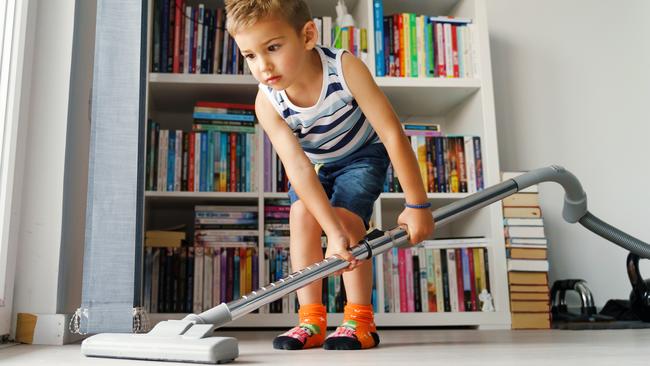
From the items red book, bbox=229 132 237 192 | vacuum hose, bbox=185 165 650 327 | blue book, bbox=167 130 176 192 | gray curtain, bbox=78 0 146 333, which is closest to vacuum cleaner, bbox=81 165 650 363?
vacuum hose, bbox=185 165 650 327

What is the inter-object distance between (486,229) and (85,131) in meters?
1.34

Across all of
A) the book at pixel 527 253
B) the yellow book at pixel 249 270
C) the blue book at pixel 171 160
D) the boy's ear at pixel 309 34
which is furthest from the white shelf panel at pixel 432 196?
the boy's ear at pixel 309 34

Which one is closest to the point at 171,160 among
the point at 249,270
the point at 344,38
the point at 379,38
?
the point at 249,270

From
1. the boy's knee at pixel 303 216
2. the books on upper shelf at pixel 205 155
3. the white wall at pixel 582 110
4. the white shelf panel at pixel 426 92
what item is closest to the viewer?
the boy's knee at pixel 303 216

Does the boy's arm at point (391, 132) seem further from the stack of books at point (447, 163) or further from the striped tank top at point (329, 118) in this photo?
the stack of books at point (447, 163)

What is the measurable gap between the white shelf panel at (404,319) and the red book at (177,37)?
85cm

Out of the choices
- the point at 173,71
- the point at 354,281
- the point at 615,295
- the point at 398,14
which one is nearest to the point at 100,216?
the point at 354,281

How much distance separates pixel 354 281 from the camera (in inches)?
52.2

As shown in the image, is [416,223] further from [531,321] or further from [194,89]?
[194,89]

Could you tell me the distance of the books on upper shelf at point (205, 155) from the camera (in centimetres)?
207

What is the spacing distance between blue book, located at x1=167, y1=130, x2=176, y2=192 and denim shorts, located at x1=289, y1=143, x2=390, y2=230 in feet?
2.57

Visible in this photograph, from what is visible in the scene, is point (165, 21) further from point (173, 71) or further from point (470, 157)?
point (470, 157)

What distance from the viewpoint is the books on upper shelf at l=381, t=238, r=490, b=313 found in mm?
2062

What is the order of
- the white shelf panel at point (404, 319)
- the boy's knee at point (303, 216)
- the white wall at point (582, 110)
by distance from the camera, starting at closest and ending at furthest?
the boy's knee at point (303, 216) → the white shelf panel at point (404, 319) → the white wall at point (582, 110)
